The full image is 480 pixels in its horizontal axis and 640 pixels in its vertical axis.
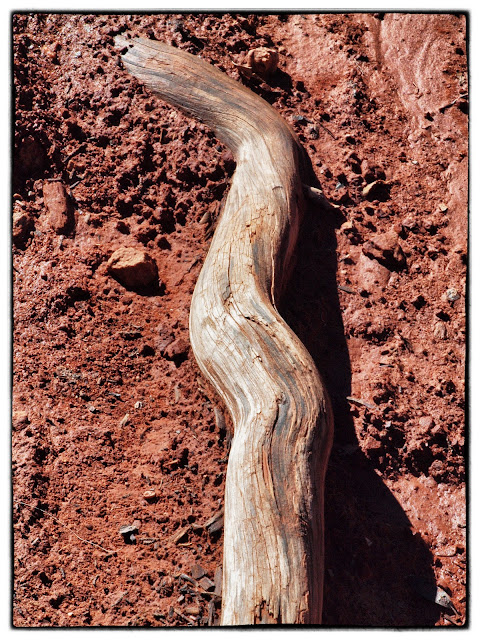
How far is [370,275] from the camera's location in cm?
400

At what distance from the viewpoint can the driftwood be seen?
2781 millimetres

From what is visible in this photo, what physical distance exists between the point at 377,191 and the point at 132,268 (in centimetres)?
182

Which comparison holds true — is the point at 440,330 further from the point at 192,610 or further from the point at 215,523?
the point at 192,610

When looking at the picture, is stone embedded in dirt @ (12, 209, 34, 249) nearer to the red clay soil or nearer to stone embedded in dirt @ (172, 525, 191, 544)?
the red clay soil

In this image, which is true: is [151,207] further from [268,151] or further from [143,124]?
[268,151]

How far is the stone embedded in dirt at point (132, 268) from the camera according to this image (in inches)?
153

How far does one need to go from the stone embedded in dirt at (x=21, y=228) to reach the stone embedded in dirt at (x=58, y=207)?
0.47 feet

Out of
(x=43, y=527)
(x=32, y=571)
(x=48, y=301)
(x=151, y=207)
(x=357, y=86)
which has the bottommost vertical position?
(x=32, y=571)

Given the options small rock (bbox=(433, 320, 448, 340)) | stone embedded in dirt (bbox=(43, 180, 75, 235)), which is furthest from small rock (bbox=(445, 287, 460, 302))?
stone embedded in dirt (bbox=(43, 180, 75, 235))

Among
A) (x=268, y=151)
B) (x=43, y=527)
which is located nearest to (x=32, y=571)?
(x=43, y=527)

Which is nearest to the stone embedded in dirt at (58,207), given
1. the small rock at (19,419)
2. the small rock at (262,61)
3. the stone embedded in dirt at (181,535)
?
the small rock at (19,419)

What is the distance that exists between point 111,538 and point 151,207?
2169 mm

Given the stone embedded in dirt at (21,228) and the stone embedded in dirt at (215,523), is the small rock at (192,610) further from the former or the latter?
the stone embedded in dirt at (21,228)

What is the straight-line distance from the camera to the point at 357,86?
15.0 feet
